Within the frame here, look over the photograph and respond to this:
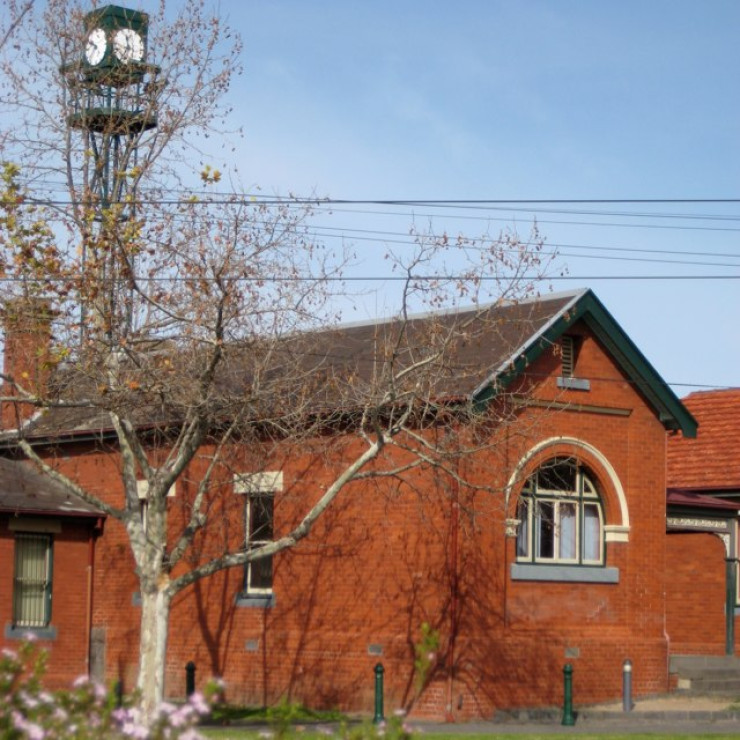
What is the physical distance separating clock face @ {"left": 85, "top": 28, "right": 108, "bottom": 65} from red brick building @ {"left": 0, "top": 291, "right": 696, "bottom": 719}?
5947 millimetres

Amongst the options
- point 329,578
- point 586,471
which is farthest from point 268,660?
point 586,471

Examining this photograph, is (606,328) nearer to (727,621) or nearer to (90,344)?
(727,621)

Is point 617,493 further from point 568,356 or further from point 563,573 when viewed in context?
point 568,356

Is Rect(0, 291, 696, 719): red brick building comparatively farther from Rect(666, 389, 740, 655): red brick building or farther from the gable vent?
Rect(666, 389, 740, 655): red brick building

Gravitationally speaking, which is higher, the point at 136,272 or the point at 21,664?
the point at 136,272

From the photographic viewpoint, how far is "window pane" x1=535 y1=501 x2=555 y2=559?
2291 cm

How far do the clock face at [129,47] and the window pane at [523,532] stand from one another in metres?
9.48

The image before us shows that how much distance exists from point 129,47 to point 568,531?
10705mm

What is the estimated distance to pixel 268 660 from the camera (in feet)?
76.8

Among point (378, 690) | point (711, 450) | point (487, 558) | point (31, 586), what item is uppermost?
point (711, 450)

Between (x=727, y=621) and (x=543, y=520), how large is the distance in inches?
212

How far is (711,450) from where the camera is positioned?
32375mm

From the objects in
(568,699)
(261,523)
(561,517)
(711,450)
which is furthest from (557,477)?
(711,450)

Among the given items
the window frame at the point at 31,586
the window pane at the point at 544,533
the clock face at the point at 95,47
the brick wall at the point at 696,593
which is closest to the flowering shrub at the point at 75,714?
the clock face at the point at 95,47
